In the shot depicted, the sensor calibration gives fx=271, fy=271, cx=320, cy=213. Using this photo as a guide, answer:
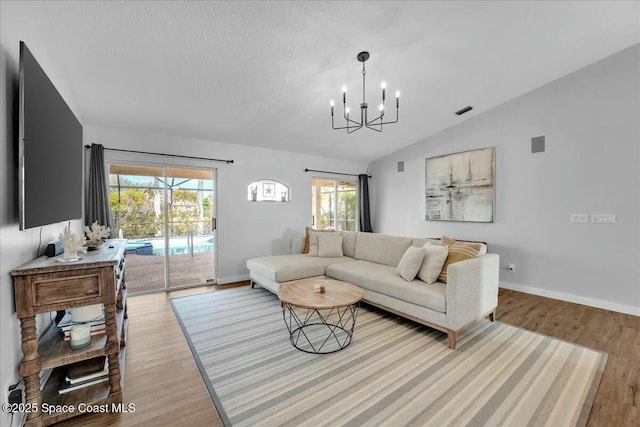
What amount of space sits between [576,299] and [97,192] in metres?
6.72

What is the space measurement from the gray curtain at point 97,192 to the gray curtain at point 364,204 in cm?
486

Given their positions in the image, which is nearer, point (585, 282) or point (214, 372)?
point (214, 372)

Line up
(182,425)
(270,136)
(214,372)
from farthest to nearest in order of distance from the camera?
1. (270,136)
2. (214,372)
3. (182,425)

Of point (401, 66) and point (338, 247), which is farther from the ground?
point (401, 66)

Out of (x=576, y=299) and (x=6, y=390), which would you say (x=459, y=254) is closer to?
(x=576, y=299)

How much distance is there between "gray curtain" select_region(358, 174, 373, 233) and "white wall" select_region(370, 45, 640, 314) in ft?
7.34

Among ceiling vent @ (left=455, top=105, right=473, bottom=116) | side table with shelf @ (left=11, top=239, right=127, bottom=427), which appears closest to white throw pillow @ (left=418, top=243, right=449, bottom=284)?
ceiling vent @ (left=455, top=105, right=473, bottom=116)

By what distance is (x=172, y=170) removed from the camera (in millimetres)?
4426

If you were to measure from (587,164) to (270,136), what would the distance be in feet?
15.3

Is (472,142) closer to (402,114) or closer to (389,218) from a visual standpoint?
(402,114)

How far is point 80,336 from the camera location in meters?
1.76

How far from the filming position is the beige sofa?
2.55 meters

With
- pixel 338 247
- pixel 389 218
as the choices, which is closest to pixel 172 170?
pixel 338 247

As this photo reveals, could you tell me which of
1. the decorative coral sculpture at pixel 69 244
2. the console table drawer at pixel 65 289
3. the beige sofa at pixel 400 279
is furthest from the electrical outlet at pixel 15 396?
the beige sofa at pixel 400 279
